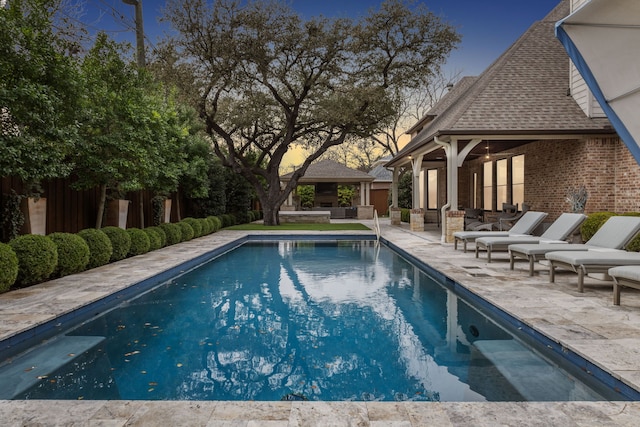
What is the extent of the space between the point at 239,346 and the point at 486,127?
9.45 meters

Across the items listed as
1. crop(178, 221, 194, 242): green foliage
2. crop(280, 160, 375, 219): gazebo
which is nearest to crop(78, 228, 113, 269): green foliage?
crop(178, 221, 194, 242): green foliage

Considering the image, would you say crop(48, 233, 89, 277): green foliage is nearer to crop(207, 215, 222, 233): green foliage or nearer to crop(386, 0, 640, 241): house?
crop(386, 0, 640, 241): house

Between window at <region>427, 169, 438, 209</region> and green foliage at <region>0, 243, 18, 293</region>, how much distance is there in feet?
62.2

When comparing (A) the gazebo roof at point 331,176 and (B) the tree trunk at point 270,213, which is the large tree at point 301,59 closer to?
(B) the tree trunk at point 270,213

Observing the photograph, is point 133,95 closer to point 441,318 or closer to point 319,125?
point 441,318

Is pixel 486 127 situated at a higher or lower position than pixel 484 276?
higher

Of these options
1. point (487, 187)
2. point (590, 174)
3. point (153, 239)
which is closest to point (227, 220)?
point (153, 239)

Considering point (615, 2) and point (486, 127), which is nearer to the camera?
point (615, 2)

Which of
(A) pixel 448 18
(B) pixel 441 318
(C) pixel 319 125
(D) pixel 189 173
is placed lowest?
(B) pixel 441 318

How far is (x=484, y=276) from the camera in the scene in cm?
726

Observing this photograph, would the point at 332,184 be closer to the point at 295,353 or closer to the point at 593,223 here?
the point at 593,223

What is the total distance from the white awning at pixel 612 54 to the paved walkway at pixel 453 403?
1.73 metres

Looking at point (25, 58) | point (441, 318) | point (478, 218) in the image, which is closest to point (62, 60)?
point (25, 58)

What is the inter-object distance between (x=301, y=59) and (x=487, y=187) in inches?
362
